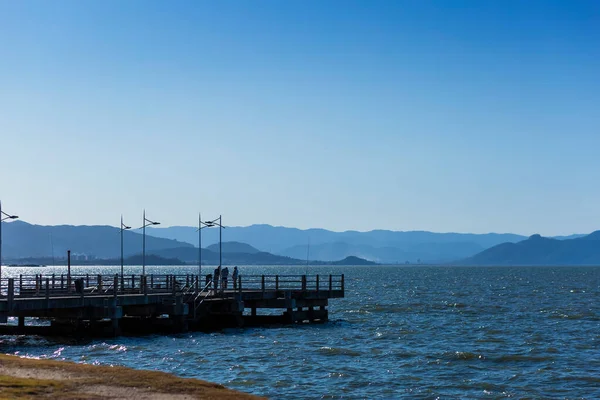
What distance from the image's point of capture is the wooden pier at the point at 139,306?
43250 mm

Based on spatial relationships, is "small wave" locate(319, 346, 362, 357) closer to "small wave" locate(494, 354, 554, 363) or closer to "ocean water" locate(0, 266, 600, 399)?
"ocean water" locate(0, 266, 600, 399)

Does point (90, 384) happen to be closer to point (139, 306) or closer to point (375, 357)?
point (375, 357)

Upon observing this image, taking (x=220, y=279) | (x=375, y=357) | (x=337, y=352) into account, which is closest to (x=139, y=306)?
(x=220, y=279)

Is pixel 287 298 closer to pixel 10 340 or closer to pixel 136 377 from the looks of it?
pixel 10 340

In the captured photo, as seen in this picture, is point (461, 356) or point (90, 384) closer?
point (90, 384)

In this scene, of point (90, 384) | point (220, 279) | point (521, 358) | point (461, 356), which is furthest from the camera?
point (220, 279)

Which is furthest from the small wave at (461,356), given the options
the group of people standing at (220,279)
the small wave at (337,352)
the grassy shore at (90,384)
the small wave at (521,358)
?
the grassy shore at (90,384)

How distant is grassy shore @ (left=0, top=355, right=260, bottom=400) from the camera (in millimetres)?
23578

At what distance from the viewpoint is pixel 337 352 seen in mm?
42594

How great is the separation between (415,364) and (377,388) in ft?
23.4

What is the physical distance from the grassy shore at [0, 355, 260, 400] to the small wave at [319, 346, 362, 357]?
1495 cm

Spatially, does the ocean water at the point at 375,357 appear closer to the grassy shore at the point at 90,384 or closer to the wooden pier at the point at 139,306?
the wooden pier at the point at 139,306

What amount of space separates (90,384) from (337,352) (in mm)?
18988

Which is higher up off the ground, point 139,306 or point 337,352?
point 139,306
